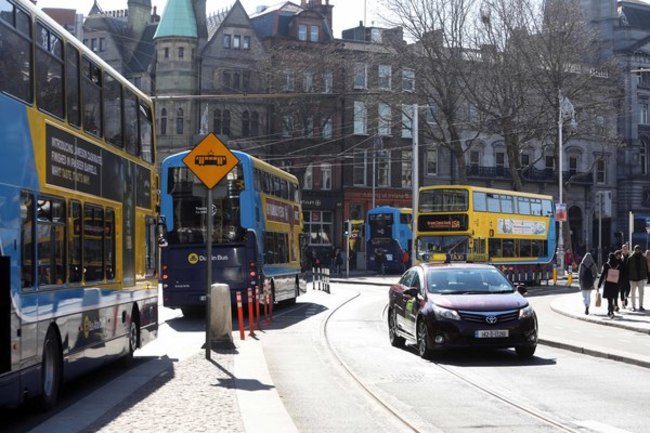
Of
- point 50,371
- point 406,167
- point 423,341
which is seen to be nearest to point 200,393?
point 50,371

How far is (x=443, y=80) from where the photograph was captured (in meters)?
58.8

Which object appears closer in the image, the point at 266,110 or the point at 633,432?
the point at 633,432

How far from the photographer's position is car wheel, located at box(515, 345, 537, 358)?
17.1 m

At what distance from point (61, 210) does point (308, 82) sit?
188 feet

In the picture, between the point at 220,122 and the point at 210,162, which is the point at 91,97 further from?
the point at 220,122

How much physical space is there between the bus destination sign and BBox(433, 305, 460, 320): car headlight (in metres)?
26.8

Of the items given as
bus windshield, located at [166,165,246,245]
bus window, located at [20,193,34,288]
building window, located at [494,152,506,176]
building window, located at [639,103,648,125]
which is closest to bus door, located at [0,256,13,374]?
bus window, located at [20,193,34,288]

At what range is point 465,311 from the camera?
55.1ft

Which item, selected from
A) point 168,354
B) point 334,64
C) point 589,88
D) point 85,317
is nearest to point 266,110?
point 334,64

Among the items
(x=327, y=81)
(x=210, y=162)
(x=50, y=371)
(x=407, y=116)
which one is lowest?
(x=50, y=371)

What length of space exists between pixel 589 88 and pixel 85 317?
4980 cm

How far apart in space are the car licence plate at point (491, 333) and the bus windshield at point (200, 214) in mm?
11469

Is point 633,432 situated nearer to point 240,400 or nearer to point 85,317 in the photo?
point 240,400

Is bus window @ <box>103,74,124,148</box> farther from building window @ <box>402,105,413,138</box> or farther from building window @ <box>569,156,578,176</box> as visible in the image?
building window @ <box>569,156,578,176</box>
